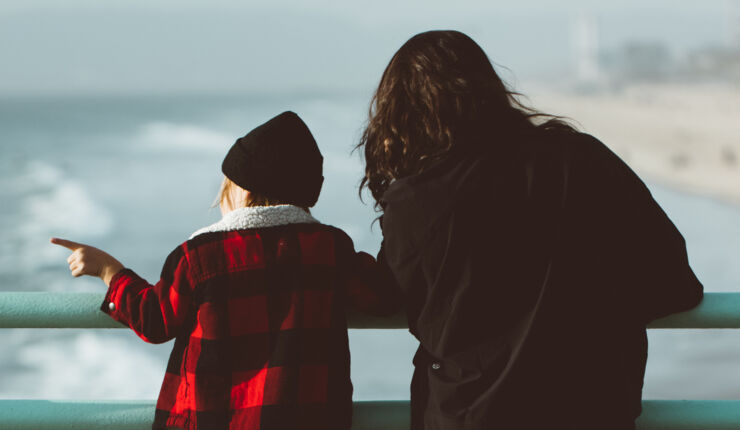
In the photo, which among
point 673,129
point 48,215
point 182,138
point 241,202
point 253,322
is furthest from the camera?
point 673,129

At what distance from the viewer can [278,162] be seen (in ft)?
6.11

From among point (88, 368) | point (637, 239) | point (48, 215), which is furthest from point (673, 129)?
point (637, 239)

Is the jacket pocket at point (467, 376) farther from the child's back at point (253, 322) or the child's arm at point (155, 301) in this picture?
the child's arm at point (155, 301)

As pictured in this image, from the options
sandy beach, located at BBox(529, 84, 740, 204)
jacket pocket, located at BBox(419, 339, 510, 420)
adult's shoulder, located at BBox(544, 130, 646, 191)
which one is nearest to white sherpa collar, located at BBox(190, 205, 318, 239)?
jacket pocket, located at BBox(419, 339, 510, 420)

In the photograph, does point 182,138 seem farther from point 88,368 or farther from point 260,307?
point 260,307

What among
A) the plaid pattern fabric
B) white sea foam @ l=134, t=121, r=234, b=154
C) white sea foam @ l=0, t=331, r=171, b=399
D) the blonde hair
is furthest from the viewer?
white sea foam @ l=134, t=121, r=234, b=154

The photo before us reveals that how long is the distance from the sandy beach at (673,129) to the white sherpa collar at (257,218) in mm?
28931

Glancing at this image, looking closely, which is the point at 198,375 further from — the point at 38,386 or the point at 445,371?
A: the point at 38,386

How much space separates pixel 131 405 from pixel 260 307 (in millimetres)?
427

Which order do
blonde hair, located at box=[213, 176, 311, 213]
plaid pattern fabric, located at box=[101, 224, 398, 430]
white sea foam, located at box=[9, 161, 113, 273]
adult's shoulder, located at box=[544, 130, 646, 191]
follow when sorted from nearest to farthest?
1. adult's shoulder, located at box=[544, 130, 646, 191]
2. plaid pattern fabric, located at box=[101, 224, 398, 430]
3. blonde hair, located at box=[213, 176, 311, 213]
4. white sea foam, located at box=[9, 161, 113, 273]

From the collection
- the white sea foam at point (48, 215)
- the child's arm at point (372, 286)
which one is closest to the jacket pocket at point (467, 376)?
the child's arm at point (372, 286)

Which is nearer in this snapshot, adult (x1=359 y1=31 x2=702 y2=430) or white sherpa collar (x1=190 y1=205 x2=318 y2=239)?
adult (x1=359 y1=31 x2=702 y2=430)

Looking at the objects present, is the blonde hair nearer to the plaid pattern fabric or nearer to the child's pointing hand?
the plaid pattern fabric

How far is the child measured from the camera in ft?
5.85
